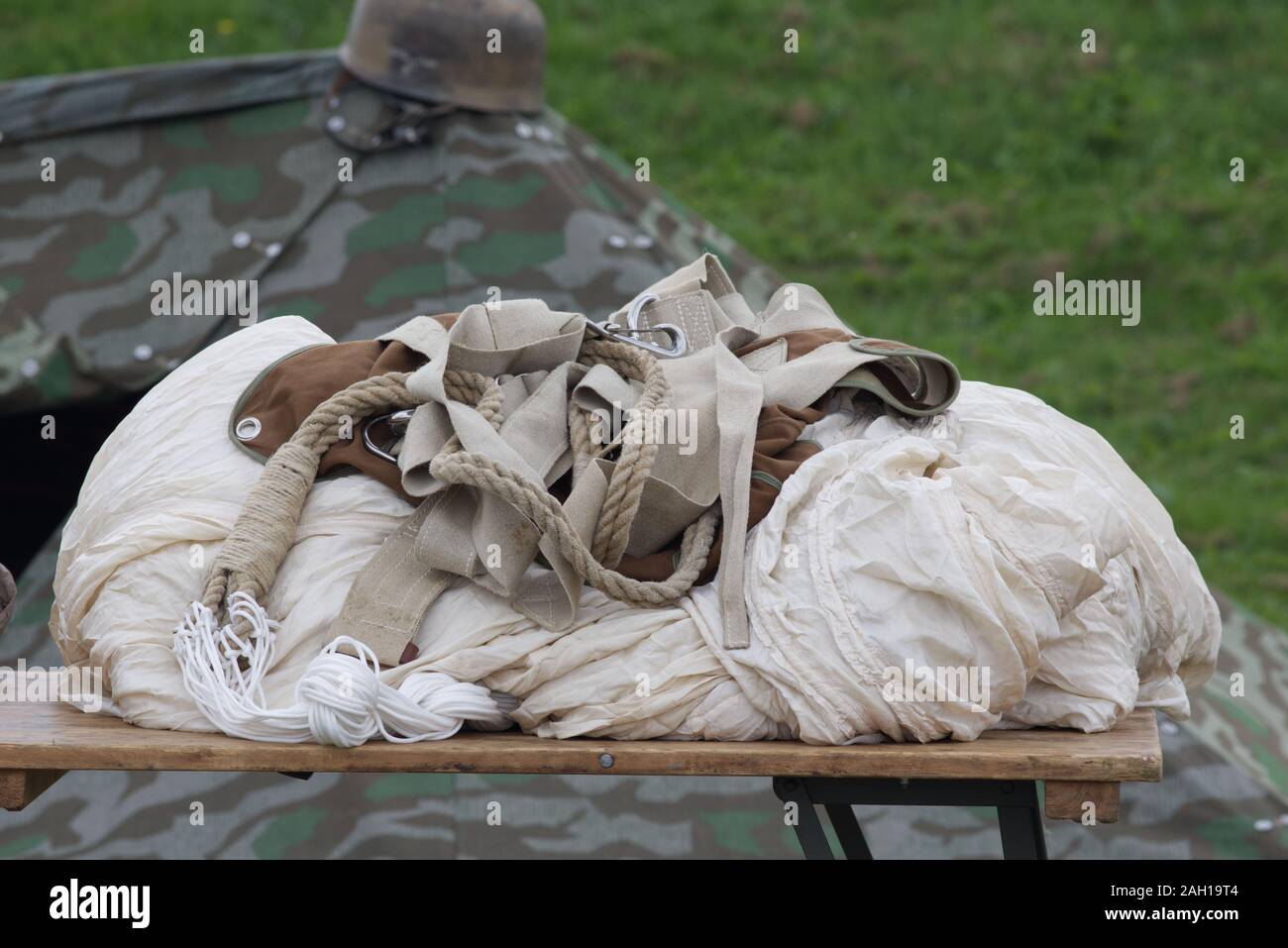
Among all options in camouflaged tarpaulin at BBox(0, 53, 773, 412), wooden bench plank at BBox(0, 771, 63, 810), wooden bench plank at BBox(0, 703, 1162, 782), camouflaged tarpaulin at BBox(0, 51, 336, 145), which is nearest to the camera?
wooden bench plank at BBox(0, 703, 1162, 782)

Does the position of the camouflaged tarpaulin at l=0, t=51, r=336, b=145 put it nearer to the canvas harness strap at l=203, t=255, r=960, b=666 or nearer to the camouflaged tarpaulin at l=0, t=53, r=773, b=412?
the camouflaged tarpaulin at l=0, t=53, r=773, b=412

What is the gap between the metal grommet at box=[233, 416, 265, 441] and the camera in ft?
7.07

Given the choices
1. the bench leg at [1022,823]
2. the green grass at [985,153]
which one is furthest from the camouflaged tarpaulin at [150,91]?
the green grass at [985,153]

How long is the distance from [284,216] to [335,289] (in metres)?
0.22

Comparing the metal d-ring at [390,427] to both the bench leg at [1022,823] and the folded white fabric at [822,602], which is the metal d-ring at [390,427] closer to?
the folded white fabric at [822,602]

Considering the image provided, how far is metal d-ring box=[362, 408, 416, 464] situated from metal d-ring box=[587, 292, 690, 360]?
29cm

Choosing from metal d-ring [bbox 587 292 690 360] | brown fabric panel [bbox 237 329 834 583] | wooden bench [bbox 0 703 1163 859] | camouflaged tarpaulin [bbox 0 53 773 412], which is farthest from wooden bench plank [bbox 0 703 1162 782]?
camouflaged tarpaulin [bbox 0 53 773 412]

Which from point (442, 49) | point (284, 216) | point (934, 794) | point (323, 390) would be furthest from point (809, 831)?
point (442, 49)

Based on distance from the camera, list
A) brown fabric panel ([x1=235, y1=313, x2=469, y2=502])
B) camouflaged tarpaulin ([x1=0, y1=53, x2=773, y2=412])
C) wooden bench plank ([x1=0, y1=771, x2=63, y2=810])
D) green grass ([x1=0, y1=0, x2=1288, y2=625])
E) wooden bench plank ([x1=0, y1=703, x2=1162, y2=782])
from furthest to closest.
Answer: green grass ([x1=0, y1=0, x2=1288, y2=625]), camouflaged tarpaulin ([x1=0, y1=53, x2=773, y2=412]), brown fabric panel ([x1=235, y1=313, x2=469, y2=502]), wooden bench plank ([x1=0, y1=771, x2=63, y2=810]), wooden bench plank ([x1=0, y1=703, x2=1162, y2=782])

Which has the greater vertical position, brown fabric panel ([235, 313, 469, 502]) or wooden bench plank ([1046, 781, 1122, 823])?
brown fabric panel ([235, 313, 469, 502])

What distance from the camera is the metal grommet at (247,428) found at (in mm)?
→ 2156

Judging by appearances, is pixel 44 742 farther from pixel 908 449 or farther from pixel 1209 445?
pixel 1209 445

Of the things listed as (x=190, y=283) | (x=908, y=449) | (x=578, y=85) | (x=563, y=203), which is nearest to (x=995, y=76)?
(x=578, y=85)

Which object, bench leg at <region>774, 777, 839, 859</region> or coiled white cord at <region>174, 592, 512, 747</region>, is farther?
bench leg at <region>774, 777, 839, 859</region>
